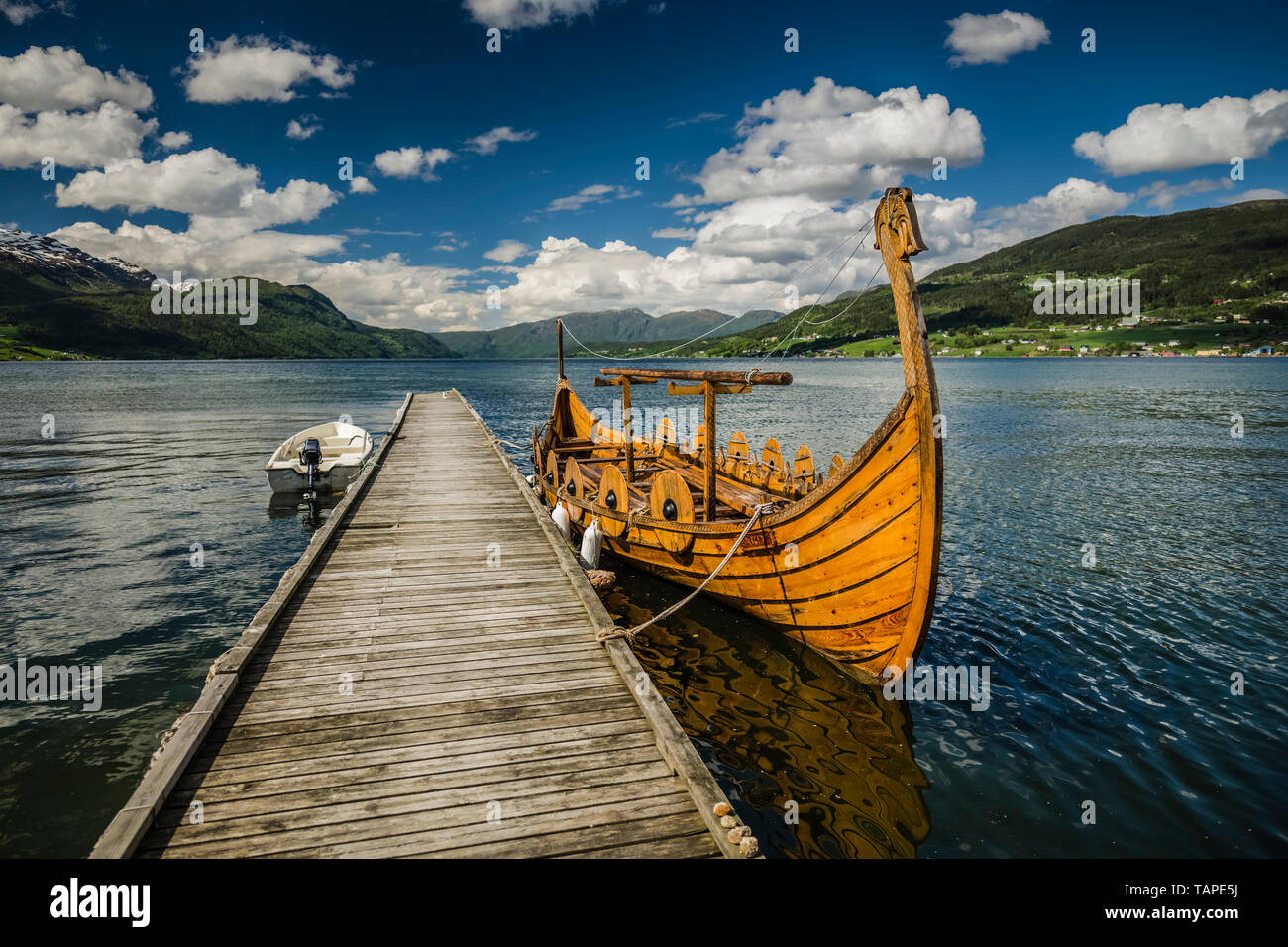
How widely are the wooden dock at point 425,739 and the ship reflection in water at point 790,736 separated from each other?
6.84 feet

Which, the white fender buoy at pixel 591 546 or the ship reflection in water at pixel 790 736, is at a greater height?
the white fender buoy at pixel 591 546

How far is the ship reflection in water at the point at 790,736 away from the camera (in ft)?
21.1

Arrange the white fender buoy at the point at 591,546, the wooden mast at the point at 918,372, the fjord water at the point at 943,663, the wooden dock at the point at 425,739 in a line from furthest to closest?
the white fender buoy at the point at 591,546
the wooden mast at the point at 918,372
the fjord water at the point at 943,663
the wooden dock at the point at 425,739

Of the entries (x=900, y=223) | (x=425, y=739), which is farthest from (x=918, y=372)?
(x=425, y=739)

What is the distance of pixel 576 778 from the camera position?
4996 mm

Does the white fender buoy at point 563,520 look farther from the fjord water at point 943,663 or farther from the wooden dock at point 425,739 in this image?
the wooden dock at point 425,739

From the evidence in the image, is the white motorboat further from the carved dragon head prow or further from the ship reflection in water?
the carved dragon head prow

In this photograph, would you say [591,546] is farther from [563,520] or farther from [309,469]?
[309,469]

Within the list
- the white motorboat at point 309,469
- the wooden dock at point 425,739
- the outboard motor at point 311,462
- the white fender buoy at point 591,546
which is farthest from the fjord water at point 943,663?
the wooden dock at point 425,739

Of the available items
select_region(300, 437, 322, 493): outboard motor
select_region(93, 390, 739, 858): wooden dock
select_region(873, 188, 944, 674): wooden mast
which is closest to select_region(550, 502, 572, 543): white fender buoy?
select_region(93, 390, 739, 858): wooden dock

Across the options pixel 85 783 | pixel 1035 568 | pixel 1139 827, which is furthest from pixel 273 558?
pixel 1035 568

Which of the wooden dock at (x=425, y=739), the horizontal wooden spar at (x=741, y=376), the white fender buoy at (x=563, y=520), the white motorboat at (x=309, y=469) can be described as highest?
the horizontal wooden spar at (x=741, y=376)

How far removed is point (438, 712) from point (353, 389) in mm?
80467
